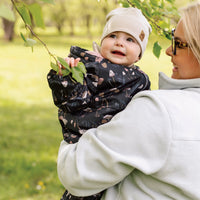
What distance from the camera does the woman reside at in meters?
1.26

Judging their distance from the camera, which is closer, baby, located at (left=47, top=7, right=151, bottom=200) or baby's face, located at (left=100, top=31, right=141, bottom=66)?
baby, located at (left=47, top=7, right=151, bottom=200)

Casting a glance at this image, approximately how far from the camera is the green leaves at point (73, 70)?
4.83ft

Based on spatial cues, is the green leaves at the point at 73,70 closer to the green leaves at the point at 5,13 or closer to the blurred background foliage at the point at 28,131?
the blurred background foliage at the point at 28,131

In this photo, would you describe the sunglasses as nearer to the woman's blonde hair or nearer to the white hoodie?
the woman's blonde hair

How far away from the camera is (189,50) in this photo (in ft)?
4.50

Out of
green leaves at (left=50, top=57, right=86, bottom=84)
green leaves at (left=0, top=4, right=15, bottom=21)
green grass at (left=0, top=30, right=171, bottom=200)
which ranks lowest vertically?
green grass at (left=0, top=30, right=171, bottom=200)

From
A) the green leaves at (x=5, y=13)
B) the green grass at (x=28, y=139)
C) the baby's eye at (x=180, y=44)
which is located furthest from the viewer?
the green grass at (x=28, y=139)

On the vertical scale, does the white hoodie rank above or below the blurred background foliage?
above

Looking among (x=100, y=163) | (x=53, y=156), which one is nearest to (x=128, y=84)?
(x=100, y=163)

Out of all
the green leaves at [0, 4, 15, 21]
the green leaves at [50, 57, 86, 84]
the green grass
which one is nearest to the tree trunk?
the green grass

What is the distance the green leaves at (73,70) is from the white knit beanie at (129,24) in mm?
400

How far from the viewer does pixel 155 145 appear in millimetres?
1261

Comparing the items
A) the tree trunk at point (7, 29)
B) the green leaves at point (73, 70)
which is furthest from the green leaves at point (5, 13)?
the tree trunk at point (7, 29)

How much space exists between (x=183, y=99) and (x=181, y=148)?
19 centimetres
